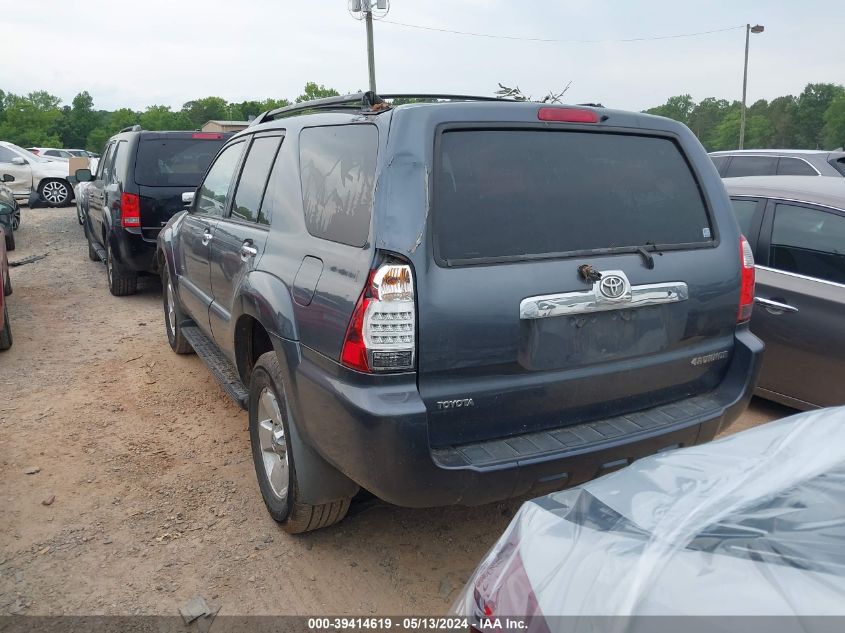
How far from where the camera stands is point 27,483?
12.3ft

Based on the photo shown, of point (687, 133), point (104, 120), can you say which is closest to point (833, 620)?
point (687, 133)

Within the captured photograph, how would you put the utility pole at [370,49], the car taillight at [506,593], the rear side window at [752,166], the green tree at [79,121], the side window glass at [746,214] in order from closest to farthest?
the car taillight at [506,593], the side window glass at [746,214], the rear side window at [752,166], the utility pole at [370,49], the green tree at [79,121]

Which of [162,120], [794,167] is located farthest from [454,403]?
[162,120]

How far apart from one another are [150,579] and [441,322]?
5.70 feet

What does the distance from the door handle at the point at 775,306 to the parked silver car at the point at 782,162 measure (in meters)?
3.80

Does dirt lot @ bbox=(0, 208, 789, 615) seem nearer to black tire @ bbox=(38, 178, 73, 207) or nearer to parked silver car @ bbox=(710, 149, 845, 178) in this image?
parked silver car @ bbox=(710, 149, 845, 178)

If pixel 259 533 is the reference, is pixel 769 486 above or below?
above

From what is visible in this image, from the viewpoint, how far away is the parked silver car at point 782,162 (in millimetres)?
8211

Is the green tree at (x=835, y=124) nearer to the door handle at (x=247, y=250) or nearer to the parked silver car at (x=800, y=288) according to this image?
the parked silver car at (x=800, y=288)

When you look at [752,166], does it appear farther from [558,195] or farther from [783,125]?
[783,125]

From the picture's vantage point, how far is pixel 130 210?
7.55 m

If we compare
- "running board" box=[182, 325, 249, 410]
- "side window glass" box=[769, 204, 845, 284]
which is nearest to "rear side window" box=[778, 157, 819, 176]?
"side window glass" box=[769, 204, 845, 284]

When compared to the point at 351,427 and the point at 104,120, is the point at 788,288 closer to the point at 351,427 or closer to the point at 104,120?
the point at 351,427

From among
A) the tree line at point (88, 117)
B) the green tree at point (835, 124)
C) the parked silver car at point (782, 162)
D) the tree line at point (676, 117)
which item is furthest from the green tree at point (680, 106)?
the parked silver car at point (782, 162)
